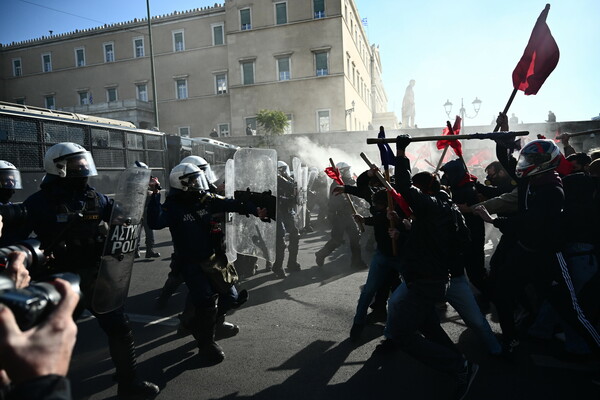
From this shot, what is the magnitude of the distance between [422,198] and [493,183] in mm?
3409

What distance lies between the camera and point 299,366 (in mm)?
3158

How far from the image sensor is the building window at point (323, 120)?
31.0 m

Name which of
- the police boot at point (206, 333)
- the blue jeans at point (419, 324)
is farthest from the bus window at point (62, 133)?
the blue jeans at point (419, 324)

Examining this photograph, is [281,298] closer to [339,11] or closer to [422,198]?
[422,198]

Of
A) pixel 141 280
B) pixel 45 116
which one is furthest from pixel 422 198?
pixel 45 116

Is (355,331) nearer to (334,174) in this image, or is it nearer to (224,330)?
(224,330)

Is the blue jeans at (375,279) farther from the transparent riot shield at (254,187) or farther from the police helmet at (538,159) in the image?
the police helmet at (538,159)

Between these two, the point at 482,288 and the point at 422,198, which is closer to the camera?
the point at 422,198

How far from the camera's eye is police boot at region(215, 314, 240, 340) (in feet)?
12.6

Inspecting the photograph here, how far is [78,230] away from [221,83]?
33.4 m

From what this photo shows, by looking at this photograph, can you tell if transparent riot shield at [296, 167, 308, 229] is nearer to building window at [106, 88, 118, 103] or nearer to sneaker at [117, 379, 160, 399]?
sneaker at [117, 379, 160, 399]

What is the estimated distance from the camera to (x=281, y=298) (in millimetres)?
4953

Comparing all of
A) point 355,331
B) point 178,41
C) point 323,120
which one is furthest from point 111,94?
point 355,331

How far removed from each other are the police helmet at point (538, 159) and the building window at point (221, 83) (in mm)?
32848
